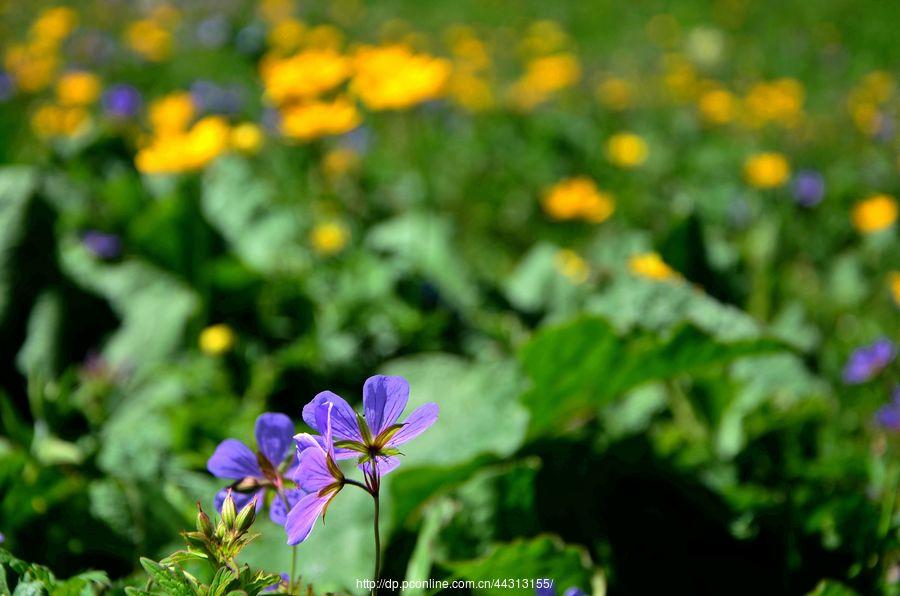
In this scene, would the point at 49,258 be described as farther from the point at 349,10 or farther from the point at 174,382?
the point at 349,10

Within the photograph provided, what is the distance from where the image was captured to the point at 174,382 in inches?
73.6

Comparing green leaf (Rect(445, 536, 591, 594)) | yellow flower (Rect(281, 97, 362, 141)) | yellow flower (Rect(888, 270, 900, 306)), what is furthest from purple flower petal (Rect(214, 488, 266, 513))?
yellow flower (Rect(888, 270, 900, 306))

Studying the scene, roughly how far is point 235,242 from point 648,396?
4.41 ft

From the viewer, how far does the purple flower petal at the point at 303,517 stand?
71 centimetres

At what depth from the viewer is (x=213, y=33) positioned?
22.8 feet

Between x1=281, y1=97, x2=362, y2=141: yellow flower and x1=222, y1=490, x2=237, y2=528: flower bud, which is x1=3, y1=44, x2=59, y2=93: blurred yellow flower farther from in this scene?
x1=222, y1=490, x2=237, y2=528: flower bud

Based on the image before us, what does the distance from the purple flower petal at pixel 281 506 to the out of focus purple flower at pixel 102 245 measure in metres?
1.71

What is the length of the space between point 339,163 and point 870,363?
215cm

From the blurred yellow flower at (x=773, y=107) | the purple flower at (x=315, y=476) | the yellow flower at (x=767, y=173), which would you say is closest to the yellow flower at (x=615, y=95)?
the blurred yellow flower at (x=773, y=107)

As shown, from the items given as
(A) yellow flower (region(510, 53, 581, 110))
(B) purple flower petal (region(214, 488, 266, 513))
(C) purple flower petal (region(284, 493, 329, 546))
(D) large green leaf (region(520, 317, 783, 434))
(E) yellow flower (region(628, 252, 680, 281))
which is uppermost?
(C) purple flower petal (region(284, 493, 329, 546))

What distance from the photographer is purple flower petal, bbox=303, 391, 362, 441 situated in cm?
73

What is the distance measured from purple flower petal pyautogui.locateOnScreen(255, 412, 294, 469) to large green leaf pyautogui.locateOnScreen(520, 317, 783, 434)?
25.3 inches

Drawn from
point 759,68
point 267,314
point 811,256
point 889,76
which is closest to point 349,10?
point 759,68

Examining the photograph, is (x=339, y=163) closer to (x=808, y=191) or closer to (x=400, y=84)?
(x=400, y=84)
